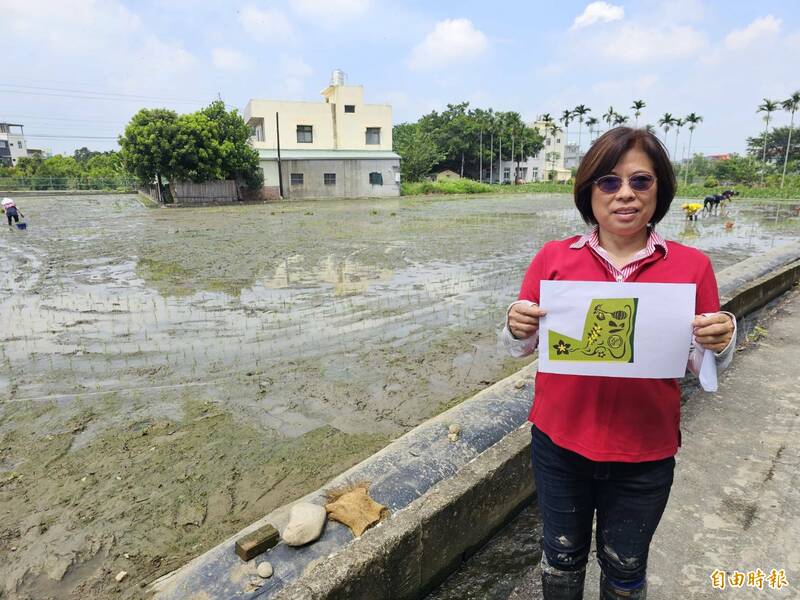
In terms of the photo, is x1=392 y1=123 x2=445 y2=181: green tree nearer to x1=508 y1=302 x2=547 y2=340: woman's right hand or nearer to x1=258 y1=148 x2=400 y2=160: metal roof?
x1=258 y1=148 x2=400 y2=160: metal roof

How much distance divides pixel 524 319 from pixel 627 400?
1.34 ft

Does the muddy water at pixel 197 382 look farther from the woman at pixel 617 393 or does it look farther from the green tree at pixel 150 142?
the green tree at pixel 150 142

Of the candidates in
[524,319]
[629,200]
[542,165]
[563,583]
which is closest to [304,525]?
[563,583]

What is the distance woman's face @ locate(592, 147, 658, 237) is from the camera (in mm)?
1602


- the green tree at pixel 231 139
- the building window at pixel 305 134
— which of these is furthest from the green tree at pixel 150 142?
the building window at pixel 305 134

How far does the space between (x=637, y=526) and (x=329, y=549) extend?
1.21 metres

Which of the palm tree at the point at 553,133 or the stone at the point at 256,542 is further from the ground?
the palm tree at the point at 553,133

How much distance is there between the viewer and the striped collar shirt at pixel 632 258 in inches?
63.7

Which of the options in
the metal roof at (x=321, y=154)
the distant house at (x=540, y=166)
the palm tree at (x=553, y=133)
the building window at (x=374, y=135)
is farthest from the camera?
the palm tree at (x=553, y=133)

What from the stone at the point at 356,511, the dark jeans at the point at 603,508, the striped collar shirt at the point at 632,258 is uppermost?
the striped collar shirt at the point at 632,258

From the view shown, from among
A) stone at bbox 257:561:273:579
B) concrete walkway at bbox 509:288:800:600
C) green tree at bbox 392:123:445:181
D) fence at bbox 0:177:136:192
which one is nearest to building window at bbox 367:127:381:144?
green tree at bbox 392:123:445:181

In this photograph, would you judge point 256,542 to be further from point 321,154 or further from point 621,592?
point 321,154

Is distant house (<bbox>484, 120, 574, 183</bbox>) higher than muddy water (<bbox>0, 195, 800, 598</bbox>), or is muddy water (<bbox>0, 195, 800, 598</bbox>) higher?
distant house (<bbox>484, 120, 574, 183</bbox>)

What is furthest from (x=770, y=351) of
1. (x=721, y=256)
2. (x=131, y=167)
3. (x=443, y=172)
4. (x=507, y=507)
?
(x=443, y=172)
